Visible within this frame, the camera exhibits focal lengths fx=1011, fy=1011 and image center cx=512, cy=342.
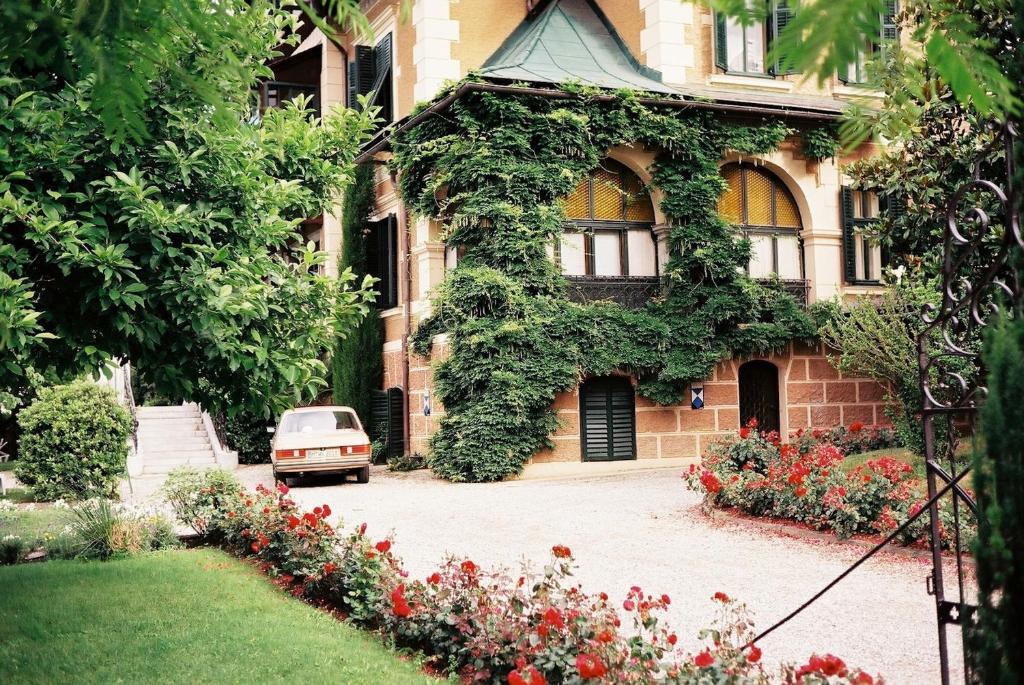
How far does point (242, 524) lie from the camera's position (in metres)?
10.5

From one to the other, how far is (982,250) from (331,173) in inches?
294

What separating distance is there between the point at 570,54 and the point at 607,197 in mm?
3097

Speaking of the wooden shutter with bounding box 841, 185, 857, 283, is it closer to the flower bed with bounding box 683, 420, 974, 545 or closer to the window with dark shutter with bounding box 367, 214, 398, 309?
the flower bed with bounding box 683, 420, 974, 545

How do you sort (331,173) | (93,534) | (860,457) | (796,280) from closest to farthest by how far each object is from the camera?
(331,173) → (93,534) → (860,457) → (796,280)

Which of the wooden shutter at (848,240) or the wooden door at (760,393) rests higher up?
the wooden shutter at (848,240)

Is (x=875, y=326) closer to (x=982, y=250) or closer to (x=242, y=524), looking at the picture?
(x=982, y=250)

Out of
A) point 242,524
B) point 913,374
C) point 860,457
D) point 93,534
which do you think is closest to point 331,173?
point 242,524

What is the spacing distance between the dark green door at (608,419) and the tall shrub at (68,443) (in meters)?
8.48

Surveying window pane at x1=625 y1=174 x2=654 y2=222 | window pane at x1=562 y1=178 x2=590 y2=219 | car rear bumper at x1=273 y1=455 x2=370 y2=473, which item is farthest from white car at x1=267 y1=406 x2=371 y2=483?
window pane at x1=625 y1=174 x2=654 y2=222

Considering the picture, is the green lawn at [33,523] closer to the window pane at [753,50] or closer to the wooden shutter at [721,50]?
the wooden shutter at [721,50]

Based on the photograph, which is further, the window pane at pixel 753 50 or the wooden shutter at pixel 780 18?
the window pane at pixel 753 50

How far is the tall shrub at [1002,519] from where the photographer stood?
7.81 feet

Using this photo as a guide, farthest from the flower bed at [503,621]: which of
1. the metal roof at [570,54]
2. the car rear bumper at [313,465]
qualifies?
the metal roof at [570,54]

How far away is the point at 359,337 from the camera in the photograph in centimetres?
2306
